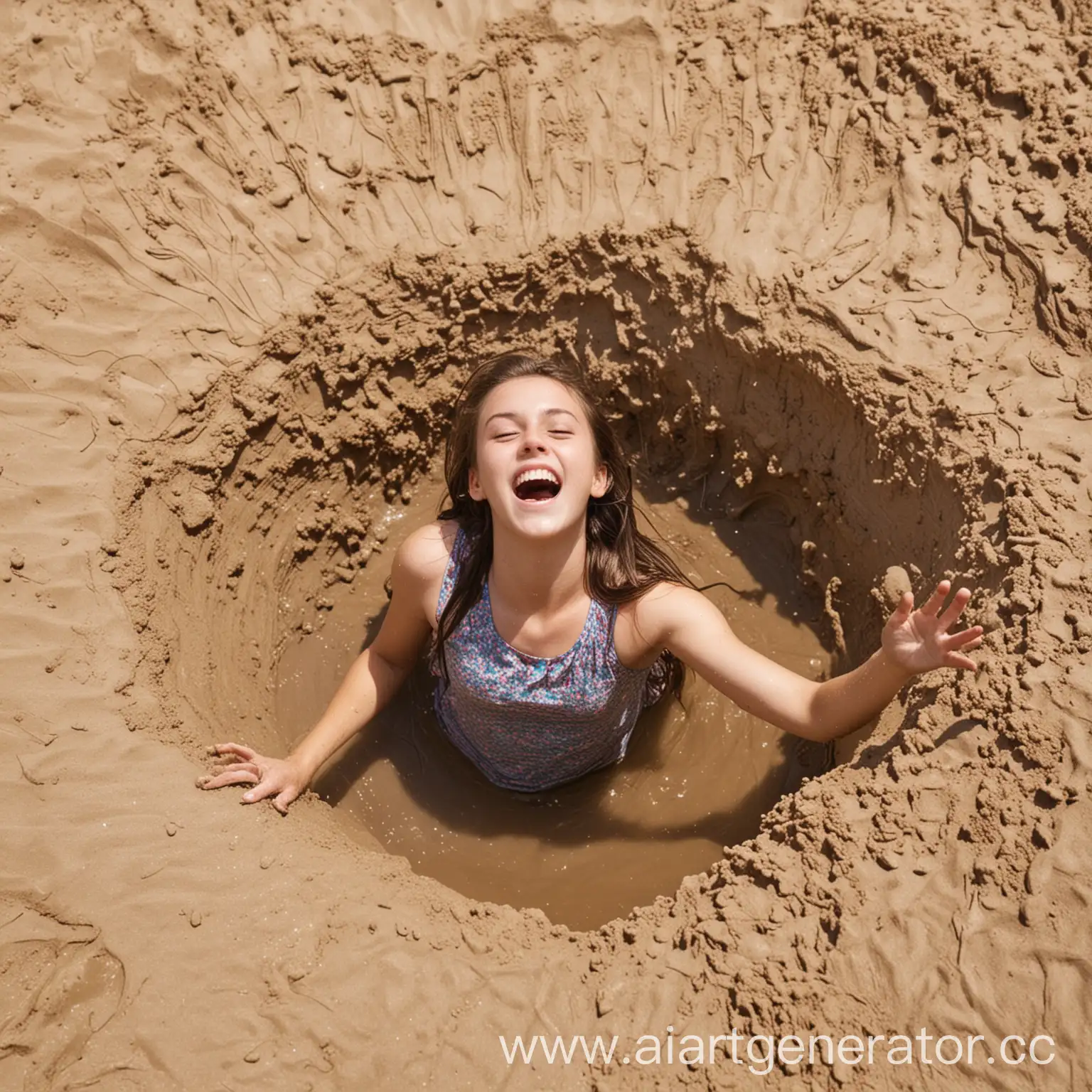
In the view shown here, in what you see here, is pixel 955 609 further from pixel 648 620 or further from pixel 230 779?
pixel 230 779

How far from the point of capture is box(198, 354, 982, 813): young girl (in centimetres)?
302

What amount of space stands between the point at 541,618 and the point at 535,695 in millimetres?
276

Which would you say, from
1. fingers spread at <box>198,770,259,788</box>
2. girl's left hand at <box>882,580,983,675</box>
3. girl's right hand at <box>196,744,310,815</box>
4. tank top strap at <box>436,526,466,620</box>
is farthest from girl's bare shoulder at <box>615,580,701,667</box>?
fingers spread at <box>198,770,259,788</box>

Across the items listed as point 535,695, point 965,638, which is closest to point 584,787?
point 535,695

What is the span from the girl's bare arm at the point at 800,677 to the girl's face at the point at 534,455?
0.47 meters

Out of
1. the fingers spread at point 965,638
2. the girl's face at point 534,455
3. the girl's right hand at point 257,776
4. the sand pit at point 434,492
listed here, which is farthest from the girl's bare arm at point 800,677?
the girl's right hand at point 257,776

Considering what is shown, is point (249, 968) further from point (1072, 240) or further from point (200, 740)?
point (1072, 240)

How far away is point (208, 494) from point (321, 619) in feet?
2.73

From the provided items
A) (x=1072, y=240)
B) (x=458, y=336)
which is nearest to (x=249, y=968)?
(x=458, y=336)

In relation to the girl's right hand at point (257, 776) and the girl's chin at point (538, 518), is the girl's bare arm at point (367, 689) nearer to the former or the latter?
the girl's right hand at point (257, 776)

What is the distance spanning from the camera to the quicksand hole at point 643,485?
384 cm

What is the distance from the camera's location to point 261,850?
9.95 ft

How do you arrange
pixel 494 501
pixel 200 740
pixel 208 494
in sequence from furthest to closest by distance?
pixel 208 494 < pixel 200 740 < pixel 494 501

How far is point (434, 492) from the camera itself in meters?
4.96
